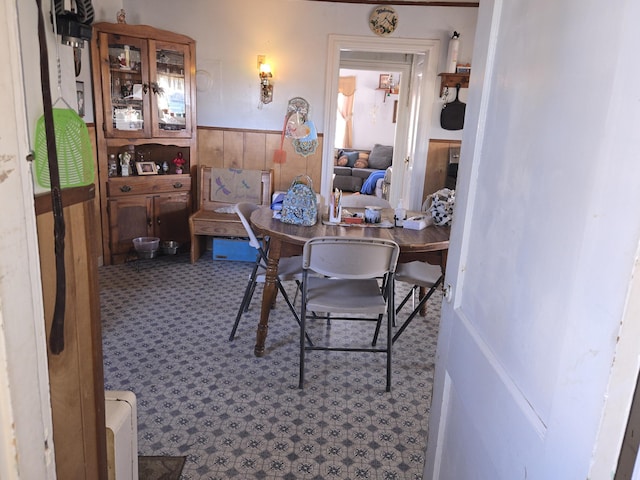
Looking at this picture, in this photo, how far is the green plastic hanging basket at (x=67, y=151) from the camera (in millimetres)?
828

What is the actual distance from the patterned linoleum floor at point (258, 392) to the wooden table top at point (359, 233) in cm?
75

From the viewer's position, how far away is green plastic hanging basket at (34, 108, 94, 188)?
828mm

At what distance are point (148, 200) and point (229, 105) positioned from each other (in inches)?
50.1

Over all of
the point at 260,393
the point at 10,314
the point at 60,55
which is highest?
the point at 60,55

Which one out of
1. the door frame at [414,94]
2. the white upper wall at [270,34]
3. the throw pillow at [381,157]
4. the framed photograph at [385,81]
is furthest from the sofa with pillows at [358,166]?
the white upper wall at [270,34]

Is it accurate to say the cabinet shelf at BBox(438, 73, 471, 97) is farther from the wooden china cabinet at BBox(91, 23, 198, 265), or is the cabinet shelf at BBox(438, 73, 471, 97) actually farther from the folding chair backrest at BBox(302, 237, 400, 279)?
the folding chair backrest at BBox(302, 237, 400, 279)

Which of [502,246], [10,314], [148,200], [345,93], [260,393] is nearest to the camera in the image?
[10,314]

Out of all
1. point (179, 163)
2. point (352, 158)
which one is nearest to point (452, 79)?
point (179, 163)

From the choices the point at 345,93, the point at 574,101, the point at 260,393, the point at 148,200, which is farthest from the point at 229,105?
the point at 345,93

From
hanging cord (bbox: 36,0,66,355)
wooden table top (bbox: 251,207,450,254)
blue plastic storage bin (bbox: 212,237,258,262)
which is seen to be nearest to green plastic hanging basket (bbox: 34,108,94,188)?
hanging cord (bbox: 36,0,66,355)

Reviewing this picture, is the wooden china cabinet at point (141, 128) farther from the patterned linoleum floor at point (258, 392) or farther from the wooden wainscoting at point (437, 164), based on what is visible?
the wooden wainscoting at point (437, 164)

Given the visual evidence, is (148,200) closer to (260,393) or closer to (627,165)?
(260,393)

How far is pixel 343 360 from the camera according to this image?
2982mm

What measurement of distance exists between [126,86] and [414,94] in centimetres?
304
